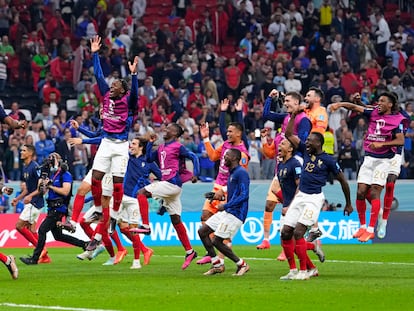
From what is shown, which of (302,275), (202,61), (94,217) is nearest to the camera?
(302,275)

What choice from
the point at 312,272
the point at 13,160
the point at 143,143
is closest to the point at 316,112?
the point at 143,143

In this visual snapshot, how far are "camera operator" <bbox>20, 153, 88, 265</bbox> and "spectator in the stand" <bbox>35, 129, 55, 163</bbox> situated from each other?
33.6 feet

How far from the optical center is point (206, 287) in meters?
16.6

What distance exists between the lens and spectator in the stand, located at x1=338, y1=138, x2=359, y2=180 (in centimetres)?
3416

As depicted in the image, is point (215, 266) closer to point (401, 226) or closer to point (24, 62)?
point (401, 226)

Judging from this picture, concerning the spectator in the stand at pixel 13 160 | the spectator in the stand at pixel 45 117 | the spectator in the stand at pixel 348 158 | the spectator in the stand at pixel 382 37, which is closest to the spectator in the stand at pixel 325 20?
the spectator in the stand at pixel 382 37

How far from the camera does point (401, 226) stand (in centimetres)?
3148

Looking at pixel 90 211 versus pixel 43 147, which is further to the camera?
pixel 43 147

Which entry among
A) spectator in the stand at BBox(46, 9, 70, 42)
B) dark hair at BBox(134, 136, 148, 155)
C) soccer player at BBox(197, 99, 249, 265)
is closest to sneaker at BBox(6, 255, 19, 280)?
soccer player at BBox(197, 99, 249, 265)

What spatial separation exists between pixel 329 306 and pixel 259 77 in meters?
24.9

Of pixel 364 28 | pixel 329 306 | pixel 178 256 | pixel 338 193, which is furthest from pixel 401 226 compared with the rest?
pixel 329 306

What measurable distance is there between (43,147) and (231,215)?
15445mm

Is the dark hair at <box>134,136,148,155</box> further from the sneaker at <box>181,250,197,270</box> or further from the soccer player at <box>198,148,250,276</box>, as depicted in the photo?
the soccer player at <box>198,148,250,276</box>

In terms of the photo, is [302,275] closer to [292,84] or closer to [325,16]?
[292,84]
